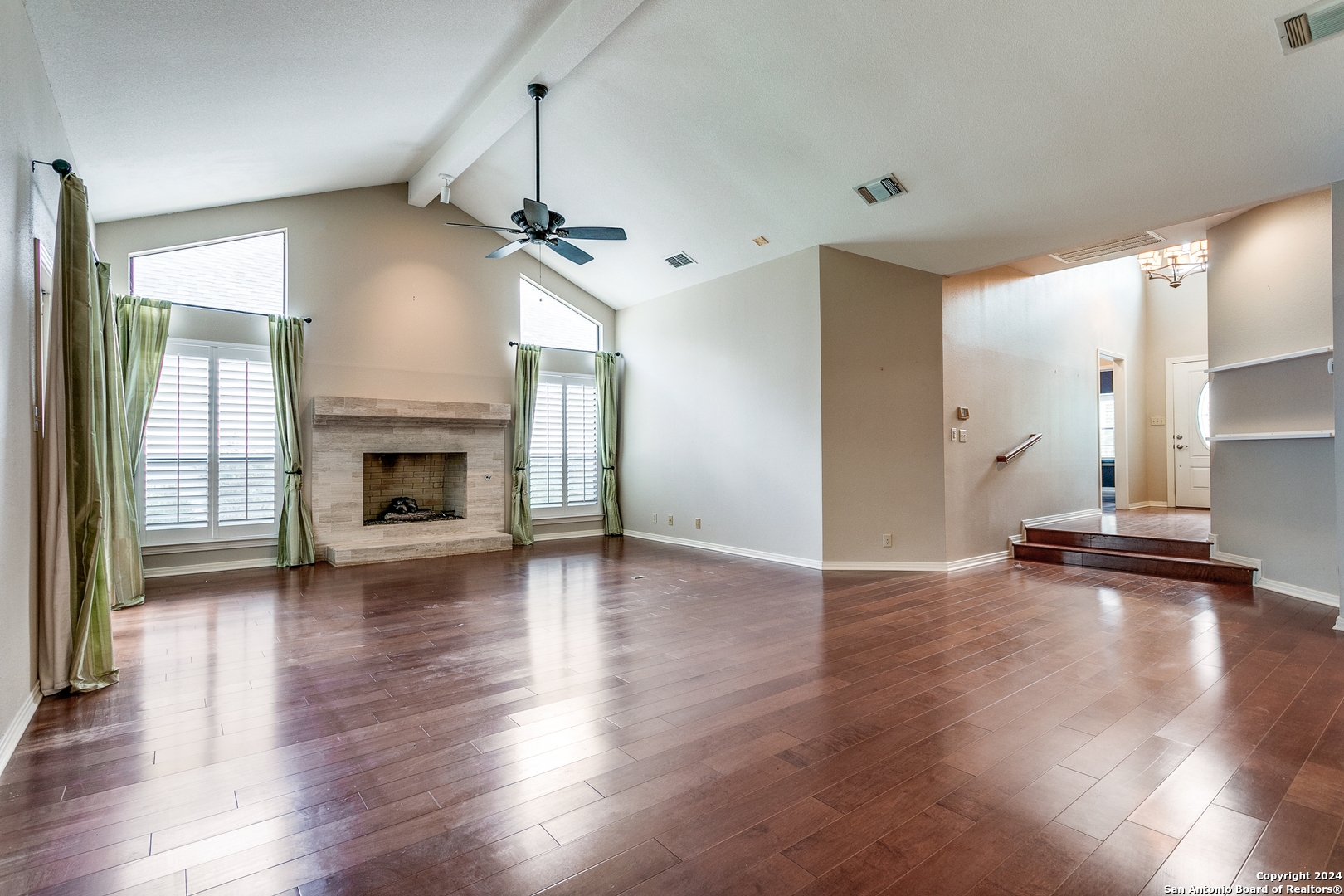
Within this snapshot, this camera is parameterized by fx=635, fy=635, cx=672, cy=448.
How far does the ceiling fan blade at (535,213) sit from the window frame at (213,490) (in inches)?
146

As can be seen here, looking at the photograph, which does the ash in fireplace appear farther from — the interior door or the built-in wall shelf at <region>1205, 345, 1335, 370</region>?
the interior door

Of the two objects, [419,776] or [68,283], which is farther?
[68,283]

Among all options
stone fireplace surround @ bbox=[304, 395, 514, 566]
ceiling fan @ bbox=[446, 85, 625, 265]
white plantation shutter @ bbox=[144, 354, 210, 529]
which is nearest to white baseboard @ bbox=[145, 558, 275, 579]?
white plantation shutter @ bbox=[144, 354, 210, 529]

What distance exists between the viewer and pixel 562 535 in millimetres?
8539

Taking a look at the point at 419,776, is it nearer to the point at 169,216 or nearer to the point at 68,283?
the point at 68,283

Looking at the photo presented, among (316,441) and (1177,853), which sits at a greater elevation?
(316,441)

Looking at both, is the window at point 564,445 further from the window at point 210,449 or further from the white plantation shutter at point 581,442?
the window at point 210,449

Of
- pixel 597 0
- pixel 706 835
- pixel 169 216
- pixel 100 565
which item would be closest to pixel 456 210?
pixel 169 216

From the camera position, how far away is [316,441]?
22.2 ft

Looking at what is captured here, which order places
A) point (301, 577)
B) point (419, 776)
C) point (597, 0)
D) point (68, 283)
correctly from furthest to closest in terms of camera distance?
point (301, 577)
point (597, 0)
point (68, 283)
point (419, 776)

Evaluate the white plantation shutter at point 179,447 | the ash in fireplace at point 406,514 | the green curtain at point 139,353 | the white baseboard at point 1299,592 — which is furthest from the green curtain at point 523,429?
the white baseboard at point 1299,592

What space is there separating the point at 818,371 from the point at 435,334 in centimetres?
450

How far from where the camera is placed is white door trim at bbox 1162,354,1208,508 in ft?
30.3

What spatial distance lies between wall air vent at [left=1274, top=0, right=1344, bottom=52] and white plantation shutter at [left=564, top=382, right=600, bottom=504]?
7.12 m
